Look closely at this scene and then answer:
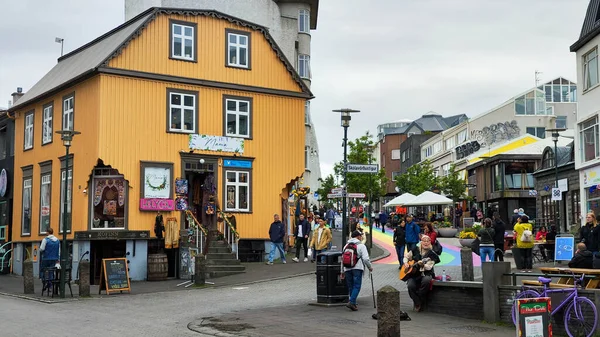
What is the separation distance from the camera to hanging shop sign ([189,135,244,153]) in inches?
1159

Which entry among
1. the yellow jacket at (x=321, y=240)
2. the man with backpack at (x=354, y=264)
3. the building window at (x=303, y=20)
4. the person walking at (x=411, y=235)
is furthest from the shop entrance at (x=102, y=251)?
the building window at (x=303, y=20)

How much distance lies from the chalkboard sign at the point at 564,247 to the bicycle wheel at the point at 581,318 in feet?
43.0

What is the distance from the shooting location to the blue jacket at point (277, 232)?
2828 centimetres

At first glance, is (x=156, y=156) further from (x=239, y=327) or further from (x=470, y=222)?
(x=470, y=222)

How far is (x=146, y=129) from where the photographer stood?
28547 millimetres

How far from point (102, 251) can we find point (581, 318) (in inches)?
740

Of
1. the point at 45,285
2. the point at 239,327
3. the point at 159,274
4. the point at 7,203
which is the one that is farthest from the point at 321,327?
the point at 7,203

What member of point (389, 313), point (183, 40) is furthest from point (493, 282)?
point (183, 40)

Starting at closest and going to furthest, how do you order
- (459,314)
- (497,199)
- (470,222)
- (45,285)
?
1. (459,314)
2. (45,285)
3. (470,222)
4. (497,199)

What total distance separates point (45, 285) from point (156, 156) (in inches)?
290

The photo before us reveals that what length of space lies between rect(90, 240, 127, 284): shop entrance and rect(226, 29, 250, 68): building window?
7.99 m

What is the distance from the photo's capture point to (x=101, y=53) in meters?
29.5

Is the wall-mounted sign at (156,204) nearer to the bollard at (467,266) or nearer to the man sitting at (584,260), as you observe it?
the bollard at (467,266)

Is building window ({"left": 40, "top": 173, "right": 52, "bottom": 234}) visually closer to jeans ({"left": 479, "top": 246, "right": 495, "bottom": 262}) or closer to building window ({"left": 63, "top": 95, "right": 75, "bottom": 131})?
building window ({"left": 63, "top": 95, "right": 75, "bottom": 131})
